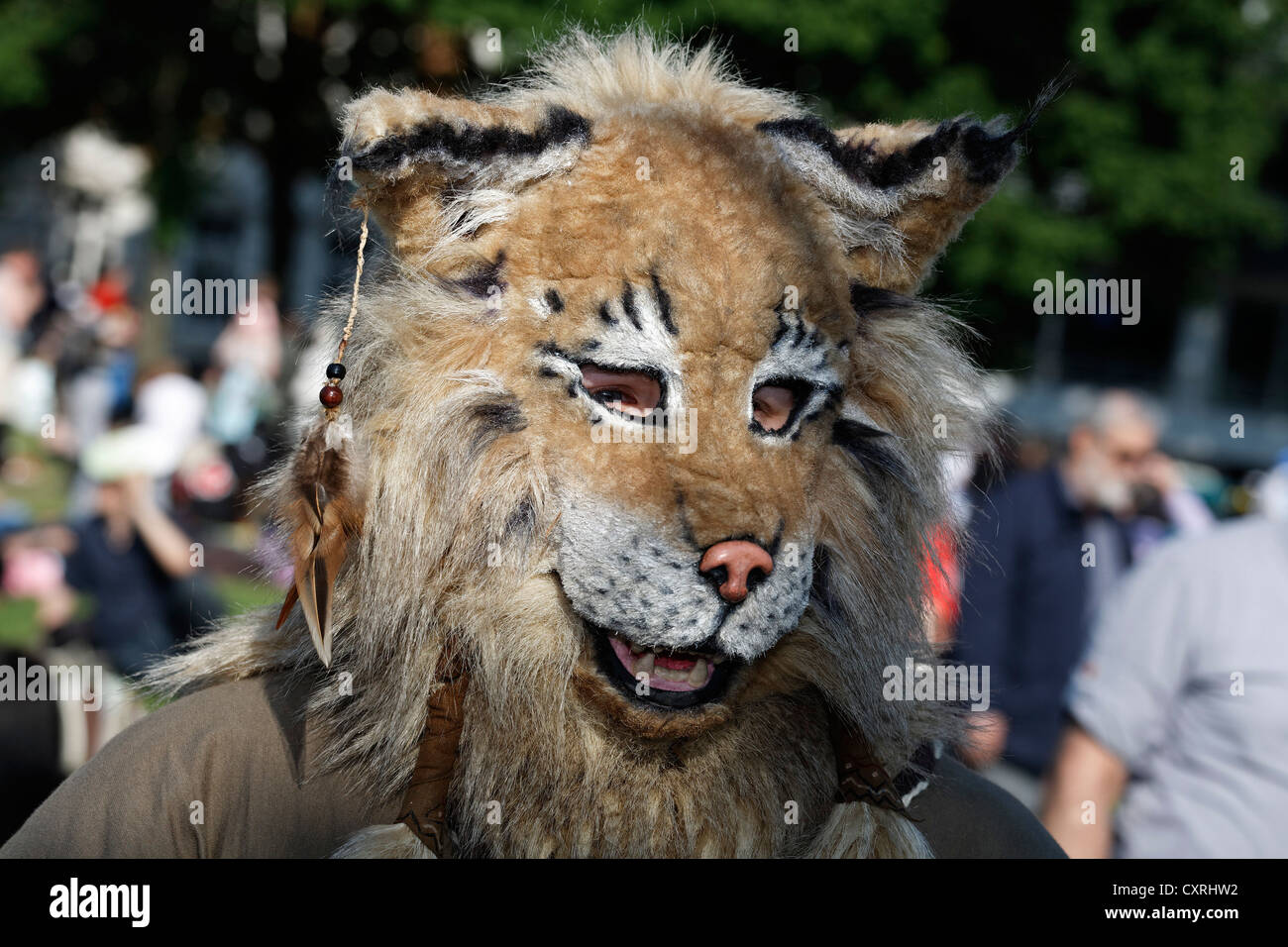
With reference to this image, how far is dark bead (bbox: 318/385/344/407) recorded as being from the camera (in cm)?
169

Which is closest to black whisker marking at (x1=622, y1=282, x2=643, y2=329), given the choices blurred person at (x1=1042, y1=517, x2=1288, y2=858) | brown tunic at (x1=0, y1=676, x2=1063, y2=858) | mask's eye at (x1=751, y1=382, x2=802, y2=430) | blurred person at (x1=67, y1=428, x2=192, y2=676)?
mask's eye at (x1=751, y1=382, x2=802, y2=430)

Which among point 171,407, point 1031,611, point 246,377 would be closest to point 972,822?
point 1031,611

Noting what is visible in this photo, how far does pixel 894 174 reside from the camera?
1905 mm

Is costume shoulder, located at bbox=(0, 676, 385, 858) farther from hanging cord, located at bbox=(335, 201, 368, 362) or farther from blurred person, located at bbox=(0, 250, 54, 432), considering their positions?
blurred person, located at bbox=(0, 250, 54, 432)

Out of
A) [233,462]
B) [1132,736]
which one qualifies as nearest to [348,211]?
[1132,736]

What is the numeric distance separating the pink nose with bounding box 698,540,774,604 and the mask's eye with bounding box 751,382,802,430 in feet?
0.72

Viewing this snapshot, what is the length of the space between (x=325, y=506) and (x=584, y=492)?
365mm

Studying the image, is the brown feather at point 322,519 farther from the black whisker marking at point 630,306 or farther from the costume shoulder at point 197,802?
the black whisker marking at point 630,306

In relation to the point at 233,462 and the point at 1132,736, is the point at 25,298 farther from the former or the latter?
the point at 1132,736

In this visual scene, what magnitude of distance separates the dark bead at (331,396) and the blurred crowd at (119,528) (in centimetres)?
37

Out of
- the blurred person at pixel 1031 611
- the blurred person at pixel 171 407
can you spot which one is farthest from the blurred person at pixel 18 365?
the blurred person at pixel 1031 611

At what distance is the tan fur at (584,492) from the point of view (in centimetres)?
171

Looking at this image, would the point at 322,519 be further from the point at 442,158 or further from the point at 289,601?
the point at 442,158

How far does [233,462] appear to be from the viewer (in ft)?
24.6
